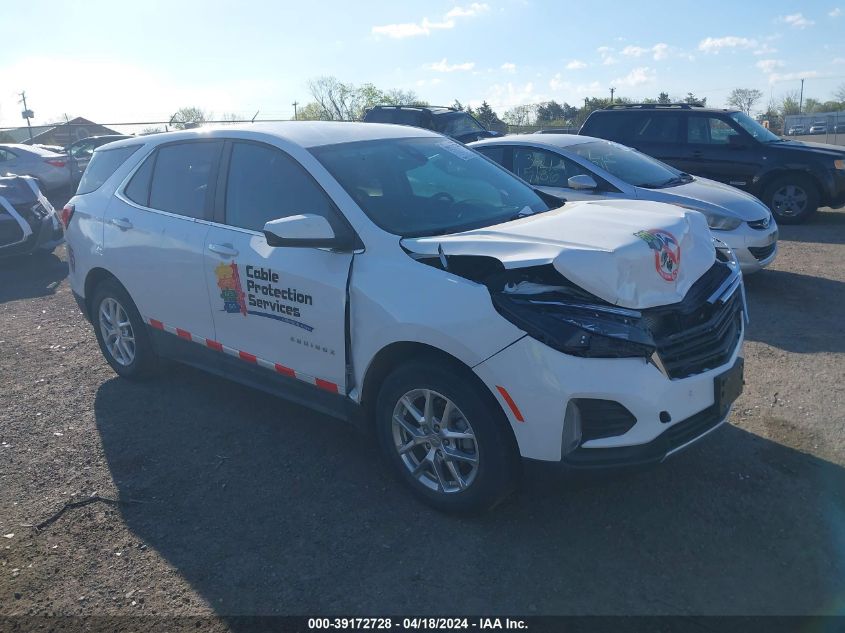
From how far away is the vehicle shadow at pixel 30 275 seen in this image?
30.1 feet

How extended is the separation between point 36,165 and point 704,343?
1785 centimetres

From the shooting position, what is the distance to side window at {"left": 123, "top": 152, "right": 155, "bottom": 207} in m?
5.24

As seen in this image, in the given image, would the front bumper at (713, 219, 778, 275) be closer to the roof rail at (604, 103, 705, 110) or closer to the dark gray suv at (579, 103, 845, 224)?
the dark gray suv at (579, 103, 845, 224)

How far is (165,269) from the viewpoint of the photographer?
16.1 feet

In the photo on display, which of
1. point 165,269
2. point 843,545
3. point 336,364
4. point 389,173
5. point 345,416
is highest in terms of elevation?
point 389,173

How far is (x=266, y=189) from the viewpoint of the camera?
437 cm

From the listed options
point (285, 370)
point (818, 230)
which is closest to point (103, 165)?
point (285, 370)

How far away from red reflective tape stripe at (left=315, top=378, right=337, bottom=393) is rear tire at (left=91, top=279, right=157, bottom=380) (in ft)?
6.51

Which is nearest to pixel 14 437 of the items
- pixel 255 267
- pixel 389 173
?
pixel 255 267

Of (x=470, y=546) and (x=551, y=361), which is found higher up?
(x=551, y=361)

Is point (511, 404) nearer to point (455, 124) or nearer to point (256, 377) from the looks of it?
point (256, 377)

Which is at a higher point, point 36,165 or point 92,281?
point 36,165

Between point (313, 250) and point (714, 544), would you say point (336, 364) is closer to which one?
point (313, 250)

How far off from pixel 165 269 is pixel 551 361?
2.96m
